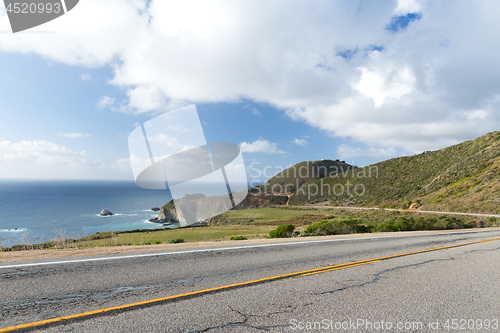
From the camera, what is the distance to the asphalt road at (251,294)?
3516 mm

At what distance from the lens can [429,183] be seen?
190ft

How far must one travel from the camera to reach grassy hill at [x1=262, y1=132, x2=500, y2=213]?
40131 millimetres

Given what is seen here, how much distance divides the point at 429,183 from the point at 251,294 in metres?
67.6

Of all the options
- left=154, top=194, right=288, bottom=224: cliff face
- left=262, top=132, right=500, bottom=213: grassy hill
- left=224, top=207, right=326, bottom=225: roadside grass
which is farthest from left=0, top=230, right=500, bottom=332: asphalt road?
left=224, top=207, right=326, bottom=225: roadside grass

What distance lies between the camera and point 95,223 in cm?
7175

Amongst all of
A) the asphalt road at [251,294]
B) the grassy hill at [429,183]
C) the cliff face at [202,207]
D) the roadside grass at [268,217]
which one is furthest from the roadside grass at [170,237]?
the grassy hill at [429,183]

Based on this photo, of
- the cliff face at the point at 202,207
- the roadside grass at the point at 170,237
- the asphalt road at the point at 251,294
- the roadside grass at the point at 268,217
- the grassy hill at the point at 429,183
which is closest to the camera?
the asphalt road at the point at 251,294

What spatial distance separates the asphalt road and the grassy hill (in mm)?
40413

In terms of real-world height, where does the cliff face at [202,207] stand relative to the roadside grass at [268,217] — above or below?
above

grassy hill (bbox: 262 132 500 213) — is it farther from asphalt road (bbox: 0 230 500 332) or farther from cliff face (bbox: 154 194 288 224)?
asphalt road (bbox: 0 230 500 332)

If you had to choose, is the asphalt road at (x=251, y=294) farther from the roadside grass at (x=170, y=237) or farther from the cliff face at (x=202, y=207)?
the cliff face at (x=202, y=207)

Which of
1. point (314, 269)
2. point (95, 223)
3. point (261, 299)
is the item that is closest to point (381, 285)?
point (314, 269)

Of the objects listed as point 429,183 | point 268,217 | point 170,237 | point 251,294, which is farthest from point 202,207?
point 251,294

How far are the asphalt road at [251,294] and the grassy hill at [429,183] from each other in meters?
40.4
